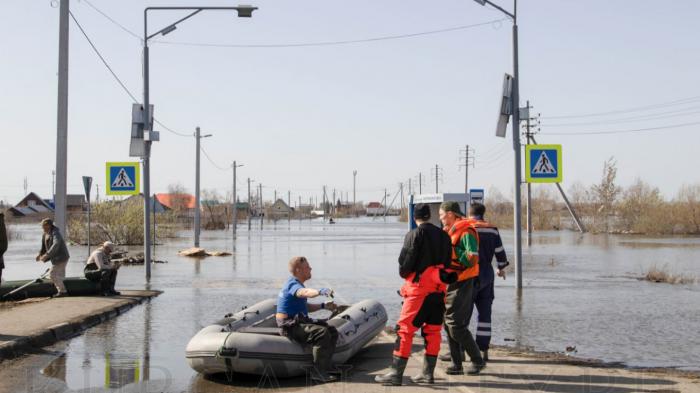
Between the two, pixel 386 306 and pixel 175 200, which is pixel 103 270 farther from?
pixel 175 200

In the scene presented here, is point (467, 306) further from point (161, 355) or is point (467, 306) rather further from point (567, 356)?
point (161, 355)

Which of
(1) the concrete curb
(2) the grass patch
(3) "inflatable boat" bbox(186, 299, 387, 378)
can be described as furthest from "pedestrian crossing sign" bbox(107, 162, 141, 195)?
(2) the grass patch

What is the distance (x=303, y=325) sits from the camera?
809cm

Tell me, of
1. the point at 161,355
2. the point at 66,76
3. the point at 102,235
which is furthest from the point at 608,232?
the point at 161,355

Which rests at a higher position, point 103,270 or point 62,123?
point 62,123

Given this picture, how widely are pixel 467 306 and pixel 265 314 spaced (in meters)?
2.85

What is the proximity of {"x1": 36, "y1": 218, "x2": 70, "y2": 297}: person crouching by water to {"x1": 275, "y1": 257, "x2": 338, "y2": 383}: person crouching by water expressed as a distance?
793 cm

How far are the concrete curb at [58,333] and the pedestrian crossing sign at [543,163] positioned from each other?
8.65 meters

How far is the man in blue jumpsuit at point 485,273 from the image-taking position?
8.97 metres

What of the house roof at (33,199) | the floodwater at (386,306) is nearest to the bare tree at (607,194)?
the floodwater at (386,306)

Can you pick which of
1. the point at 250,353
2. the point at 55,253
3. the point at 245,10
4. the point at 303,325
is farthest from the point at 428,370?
the point at 245,10

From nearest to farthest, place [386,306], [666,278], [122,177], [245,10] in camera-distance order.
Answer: [386,306], [245,10], [122,177], [666,278]

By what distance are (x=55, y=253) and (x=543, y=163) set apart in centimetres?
1000

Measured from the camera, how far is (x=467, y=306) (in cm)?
833
